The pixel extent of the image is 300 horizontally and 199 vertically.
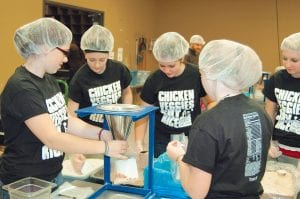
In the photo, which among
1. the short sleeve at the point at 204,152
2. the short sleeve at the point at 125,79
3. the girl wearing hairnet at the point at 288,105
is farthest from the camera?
the short sleeve at the point at 125,79

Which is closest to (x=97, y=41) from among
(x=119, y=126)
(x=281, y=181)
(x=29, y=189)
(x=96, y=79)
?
(x=96, y=79)

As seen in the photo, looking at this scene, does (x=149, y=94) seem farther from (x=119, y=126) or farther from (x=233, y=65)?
(x=233, y=65)

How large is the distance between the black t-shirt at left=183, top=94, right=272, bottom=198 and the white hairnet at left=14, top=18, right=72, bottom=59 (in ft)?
2.57

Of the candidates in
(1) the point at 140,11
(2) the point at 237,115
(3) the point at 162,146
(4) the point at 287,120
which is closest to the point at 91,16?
(1) the point at 140,11

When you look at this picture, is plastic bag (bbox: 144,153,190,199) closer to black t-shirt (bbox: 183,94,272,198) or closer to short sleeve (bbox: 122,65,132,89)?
black t-shirt (bbox: 183,94,272,198)

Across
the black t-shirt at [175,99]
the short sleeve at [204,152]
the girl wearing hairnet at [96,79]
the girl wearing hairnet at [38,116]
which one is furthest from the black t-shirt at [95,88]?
the short sleeve at [204,152]

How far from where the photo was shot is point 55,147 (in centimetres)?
148

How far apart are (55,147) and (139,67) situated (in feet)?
18.9

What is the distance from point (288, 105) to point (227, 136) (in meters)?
1.27

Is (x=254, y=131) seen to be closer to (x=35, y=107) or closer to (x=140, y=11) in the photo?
(x=35, y=107)

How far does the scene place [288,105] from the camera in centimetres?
229

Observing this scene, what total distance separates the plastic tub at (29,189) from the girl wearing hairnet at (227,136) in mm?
513

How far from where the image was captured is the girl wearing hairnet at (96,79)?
2490mm

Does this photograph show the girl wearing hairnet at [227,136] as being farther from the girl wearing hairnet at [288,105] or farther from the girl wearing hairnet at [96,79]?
the girl wearing hairnet at [96,79]
